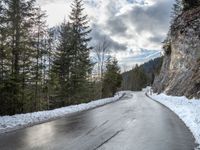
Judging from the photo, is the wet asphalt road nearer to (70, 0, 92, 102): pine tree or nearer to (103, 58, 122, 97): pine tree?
(70, 0, 92, 102): pine tree

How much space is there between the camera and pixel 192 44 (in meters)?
40.5

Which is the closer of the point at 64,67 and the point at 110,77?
the point at 64,67

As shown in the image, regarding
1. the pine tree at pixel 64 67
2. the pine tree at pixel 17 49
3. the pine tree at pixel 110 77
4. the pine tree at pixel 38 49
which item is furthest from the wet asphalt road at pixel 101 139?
the pine tree at pixel 110 77

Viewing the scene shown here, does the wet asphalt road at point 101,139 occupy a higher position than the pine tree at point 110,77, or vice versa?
the pine tree at point 110,77

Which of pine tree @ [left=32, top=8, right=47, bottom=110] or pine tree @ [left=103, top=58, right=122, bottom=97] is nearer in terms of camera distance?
pine tree @ [left=32, top=8, right=47, bottom=110]

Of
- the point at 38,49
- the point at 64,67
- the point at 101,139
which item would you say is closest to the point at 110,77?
the point at 64,67

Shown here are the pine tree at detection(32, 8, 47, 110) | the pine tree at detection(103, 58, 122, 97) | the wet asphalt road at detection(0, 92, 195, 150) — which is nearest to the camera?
the wet asphalt road at detection(0, 92, 195, 150)

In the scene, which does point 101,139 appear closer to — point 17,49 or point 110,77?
point 17,49

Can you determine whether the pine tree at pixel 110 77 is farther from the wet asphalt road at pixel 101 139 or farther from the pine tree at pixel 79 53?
the wet asphalt road at pixel 101 139

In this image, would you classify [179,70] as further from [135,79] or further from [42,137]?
[135,79]

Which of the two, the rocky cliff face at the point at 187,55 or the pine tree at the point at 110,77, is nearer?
the rocky cliff face at the point at 187,55

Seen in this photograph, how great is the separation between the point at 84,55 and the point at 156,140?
3030cm

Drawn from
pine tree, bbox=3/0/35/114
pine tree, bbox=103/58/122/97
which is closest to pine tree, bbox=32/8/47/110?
pine tree, bbox=3/0/35/114

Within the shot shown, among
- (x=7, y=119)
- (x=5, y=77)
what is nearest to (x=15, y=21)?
(x=5, y=77)
